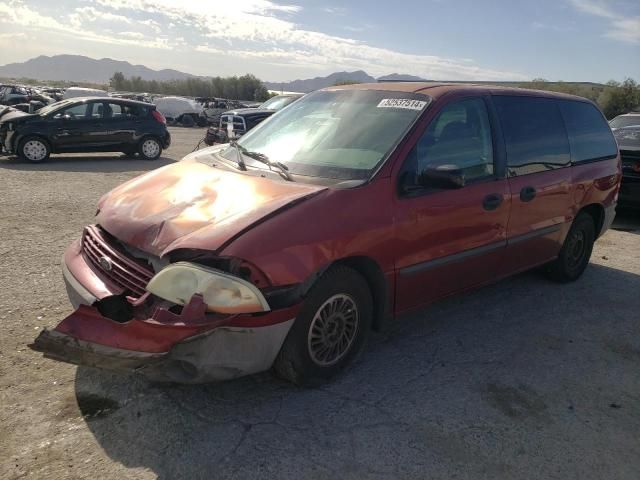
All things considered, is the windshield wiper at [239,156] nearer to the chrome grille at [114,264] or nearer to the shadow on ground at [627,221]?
the chrome grille at [114,264]

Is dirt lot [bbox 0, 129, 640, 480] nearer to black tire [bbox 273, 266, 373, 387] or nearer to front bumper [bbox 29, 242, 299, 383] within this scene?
black tire [bbox 273, 266, 373, 387]

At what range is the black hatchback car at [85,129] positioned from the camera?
12562 millimetres

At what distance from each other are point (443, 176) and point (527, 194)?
1366 millimetres

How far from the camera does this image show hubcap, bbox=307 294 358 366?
3035 mm

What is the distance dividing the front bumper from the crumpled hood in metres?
0.34

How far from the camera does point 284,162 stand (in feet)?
11.7

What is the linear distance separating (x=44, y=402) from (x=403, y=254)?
2.25 m

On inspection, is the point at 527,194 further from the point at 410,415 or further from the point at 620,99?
the point at 620,99

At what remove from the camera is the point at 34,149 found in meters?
12.6

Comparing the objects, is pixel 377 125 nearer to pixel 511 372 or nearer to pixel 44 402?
pixel 511 372

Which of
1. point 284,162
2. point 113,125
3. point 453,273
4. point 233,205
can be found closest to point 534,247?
point 453,273

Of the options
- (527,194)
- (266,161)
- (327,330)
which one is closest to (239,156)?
(266,161)

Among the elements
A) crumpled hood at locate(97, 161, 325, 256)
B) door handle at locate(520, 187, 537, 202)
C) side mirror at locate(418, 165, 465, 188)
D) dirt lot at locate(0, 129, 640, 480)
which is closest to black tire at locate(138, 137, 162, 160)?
dirt lot at locate(0, 129, 640, 480)

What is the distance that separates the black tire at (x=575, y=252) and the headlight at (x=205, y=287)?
148 inches
